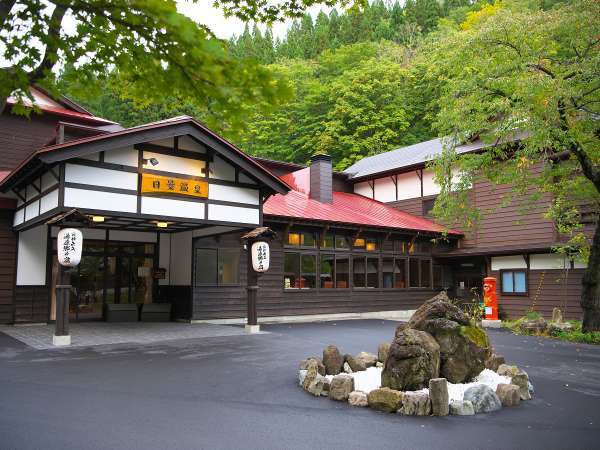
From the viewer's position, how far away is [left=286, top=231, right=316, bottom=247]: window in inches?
672

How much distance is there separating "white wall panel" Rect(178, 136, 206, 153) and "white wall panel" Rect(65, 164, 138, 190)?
145 cm

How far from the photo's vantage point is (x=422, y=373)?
6070 mm

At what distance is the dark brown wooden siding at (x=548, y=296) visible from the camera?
16406mm

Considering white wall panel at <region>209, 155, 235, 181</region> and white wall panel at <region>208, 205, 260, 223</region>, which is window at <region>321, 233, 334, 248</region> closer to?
white wall panel at <region>208, 205, 260, 223</region>

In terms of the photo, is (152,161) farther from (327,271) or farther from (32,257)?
(327,271)

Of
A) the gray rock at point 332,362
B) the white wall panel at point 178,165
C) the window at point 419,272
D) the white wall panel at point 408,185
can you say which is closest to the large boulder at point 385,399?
the gray rock at point 332,362

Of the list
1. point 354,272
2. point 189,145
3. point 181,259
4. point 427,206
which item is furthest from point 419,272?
point 189,145

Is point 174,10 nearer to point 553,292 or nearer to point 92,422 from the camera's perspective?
point 92,422

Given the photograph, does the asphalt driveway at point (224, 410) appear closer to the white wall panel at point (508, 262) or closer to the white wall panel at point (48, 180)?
the white wall panel at point (48, 180)

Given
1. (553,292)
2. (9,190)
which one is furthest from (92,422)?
(553,292)

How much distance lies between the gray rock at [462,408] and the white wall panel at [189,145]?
877 cm

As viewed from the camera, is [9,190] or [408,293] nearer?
[9,190]

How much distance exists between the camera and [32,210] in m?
12.0

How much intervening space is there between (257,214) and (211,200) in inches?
55.9
